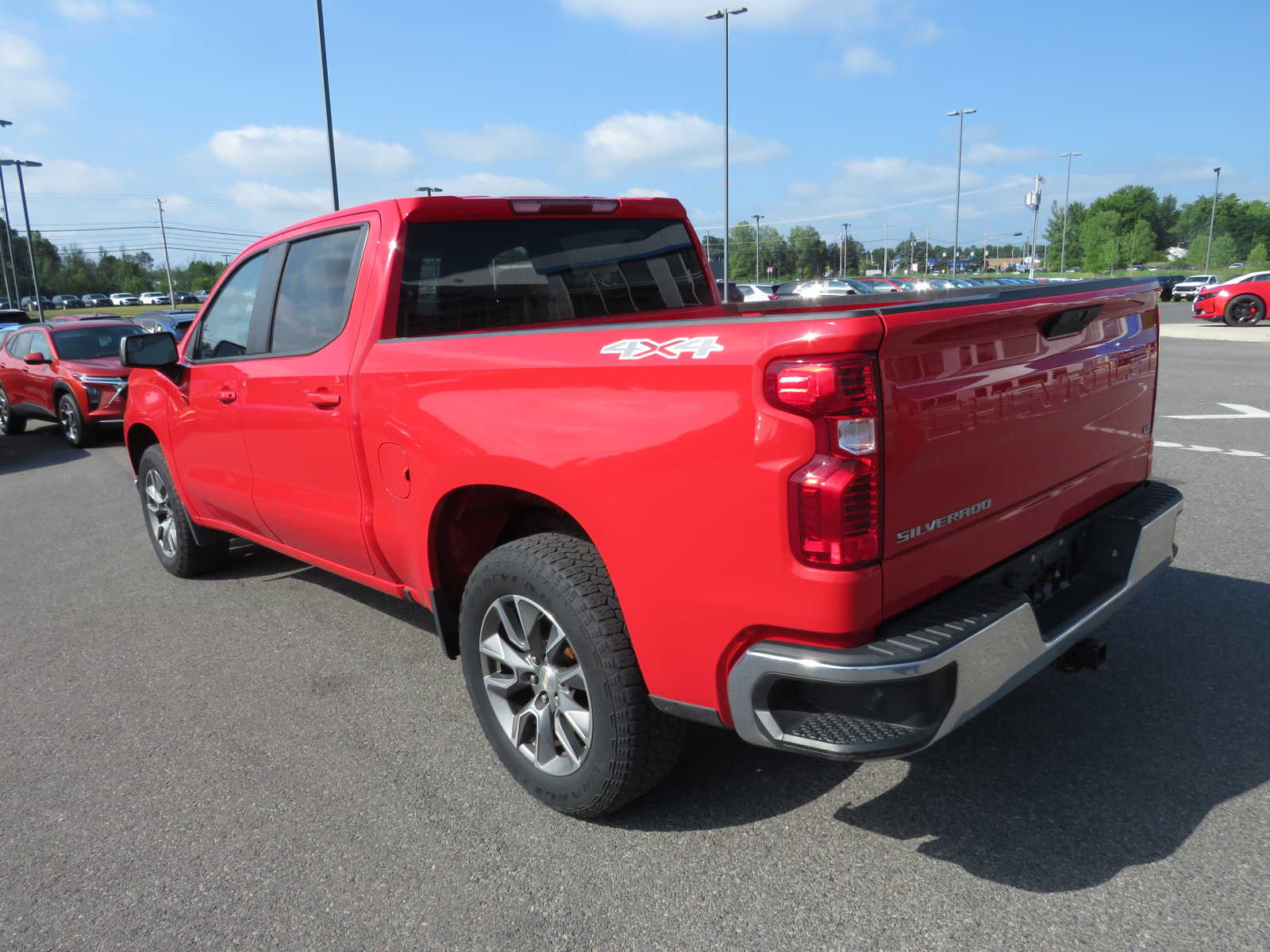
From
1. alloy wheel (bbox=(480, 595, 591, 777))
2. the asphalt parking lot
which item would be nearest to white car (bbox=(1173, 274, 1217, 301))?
the asphalt parking lot

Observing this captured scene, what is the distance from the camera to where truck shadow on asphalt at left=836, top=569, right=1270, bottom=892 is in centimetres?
258

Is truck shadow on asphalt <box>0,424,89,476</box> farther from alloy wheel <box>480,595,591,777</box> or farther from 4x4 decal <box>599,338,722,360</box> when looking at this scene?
4x4 decal <box>599,338,722,360</box>

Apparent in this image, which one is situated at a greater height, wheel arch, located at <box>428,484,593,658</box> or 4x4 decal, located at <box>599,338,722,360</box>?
4x4 decal, located at <box>599,338,722,360</box>

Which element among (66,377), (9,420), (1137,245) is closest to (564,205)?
(66,377)

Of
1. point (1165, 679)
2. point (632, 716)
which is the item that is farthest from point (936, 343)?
point (1165, 679)

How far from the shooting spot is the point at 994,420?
236 cm

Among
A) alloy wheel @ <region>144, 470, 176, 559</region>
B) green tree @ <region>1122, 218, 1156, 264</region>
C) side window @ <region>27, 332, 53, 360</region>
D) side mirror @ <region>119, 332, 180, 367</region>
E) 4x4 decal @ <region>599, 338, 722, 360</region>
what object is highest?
green tree @ <region>1122, 218, 1156, 264</region>

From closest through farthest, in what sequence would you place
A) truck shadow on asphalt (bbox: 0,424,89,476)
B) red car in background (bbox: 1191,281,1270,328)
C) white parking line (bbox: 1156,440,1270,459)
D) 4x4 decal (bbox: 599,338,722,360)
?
4x4 decal (bbox: 599,338,722,360), white parking line (bbox: 1156,440,1270,459), truck shadow on asphalt (bbox: 0,424,89,476), red car in background (bbox: 1191,281,1270,328)

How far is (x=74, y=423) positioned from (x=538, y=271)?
1105 cm

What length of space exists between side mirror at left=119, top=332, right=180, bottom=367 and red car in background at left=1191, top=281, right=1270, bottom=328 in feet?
86.1

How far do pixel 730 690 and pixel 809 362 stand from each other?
2.73ft

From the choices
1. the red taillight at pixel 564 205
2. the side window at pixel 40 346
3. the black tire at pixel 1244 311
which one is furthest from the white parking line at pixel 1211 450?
the black tire at pixel 1244 311

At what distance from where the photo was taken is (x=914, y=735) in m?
2.14

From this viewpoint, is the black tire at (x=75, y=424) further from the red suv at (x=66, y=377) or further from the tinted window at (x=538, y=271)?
the tinted window at (x=538, y=271)
